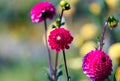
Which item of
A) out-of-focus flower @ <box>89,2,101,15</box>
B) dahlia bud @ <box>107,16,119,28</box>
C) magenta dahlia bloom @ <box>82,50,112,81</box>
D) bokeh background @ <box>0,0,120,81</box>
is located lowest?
bokeh background @ <box>0,0,120,81</box>

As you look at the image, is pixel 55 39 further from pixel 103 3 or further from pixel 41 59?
pixel 41 59

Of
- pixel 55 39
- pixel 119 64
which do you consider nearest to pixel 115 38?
pixel 119 64

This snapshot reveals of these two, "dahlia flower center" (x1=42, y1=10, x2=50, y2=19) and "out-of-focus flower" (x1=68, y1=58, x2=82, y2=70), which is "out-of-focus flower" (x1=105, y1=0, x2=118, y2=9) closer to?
"out-of-focus flower" (x1=68, y1=58, x2=82, y2=70)

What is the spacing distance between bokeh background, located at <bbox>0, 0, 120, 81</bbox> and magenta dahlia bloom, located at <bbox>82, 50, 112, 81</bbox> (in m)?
0.36

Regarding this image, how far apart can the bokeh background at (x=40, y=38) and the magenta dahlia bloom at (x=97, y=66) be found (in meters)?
0.36

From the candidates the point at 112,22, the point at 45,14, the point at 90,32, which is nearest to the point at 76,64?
the point at 90,32

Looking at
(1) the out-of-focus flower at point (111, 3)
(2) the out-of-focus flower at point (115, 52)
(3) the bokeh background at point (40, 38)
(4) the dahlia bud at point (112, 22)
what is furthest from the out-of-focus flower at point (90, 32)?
(4) the dahlia bud at point (112, 22)

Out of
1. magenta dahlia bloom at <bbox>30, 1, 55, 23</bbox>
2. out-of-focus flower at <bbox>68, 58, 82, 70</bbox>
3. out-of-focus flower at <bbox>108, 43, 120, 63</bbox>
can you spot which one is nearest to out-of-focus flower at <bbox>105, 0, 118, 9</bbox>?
out-of-focus flower at <bbox>68, 58, 82, 70</bbox>

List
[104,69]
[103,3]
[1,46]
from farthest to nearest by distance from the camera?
[1,46] → [103,3] → [104,69]

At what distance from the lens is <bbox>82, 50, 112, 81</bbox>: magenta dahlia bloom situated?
1.25m

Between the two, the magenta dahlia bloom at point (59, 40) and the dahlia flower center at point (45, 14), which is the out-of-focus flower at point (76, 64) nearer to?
the dahlia flower center at point (45, 14)

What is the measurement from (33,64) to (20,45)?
1.76 ft

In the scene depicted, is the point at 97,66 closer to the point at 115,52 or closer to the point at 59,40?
the point at 59,40

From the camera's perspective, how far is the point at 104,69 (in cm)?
125
